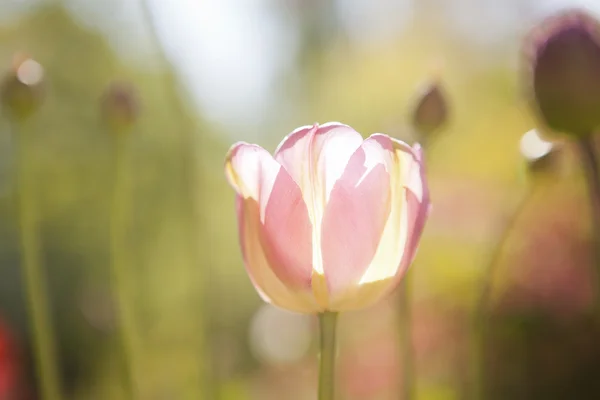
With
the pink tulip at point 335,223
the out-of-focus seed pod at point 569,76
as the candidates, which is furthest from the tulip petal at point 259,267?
the out-of-focus seed pod at point 569,76

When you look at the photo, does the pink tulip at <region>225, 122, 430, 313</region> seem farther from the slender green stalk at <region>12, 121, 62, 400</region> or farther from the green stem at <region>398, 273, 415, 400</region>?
the slender green stalk at <region>12, 121, 62, 400</region>

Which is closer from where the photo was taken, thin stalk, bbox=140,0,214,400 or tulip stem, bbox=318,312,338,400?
tulip stem, bbox=318,312,338,400

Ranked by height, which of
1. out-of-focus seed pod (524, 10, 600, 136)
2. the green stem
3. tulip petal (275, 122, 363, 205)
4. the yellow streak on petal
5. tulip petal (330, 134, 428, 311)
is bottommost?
the green stem

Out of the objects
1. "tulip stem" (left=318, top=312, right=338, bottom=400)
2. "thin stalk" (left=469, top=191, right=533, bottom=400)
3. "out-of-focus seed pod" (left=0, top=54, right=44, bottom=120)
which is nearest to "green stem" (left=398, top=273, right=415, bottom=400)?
"thin stalk" (left=469, top=191, right=533, bottom=400)

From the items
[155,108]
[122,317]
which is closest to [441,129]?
[122,317]

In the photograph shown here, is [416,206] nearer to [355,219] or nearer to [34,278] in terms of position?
[355,219]

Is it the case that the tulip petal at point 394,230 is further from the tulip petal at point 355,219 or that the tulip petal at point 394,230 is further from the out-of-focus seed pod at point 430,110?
the out-of-focus seed pod at point 430,110
